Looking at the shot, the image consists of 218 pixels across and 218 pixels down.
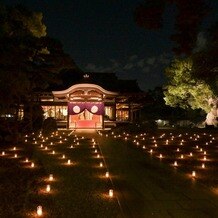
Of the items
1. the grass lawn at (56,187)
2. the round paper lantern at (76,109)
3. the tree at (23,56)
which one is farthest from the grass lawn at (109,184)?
the round paper lantern at (76,109)

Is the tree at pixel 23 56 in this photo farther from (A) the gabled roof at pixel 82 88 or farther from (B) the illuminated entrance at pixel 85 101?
(B) the illuminated entrance at pixel 85 101

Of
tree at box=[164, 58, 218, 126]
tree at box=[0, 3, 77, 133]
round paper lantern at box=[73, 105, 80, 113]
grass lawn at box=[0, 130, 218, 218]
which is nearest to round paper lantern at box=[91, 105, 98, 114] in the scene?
round paper lantern at box=[73, 105, 80, 113]

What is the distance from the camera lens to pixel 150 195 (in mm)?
7250

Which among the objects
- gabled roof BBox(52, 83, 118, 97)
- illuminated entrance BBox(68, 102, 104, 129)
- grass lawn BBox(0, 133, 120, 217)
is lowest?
grass lawn BBox(0, 133, 120, 217)

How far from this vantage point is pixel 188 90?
31328 millimetres

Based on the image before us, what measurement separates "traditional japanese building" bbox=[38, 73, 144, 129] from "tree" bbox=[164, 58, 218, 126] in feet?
12.1

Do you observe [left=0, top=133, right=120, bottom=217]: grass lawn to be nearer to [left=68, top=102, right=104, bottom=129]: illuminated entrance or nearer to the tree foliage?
[left=68, top=102, right=104, bottom=129]: illuminated entrance

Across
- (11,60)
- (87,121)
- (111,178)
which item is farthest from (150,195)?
(87,121)

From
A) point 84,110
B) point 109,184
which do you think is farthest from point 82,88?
point 109,184

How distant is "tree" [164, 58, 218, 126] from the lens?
30.2 metres

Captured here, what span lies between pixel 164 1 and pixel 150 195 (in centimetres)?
387

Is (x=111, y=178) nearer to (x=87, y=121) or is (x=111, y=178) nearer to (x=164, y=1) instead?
(x=164, y=1)

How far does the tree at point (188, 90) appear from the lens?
3016cm

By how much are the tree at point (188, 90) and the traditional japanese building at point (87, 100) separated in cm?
368
